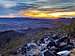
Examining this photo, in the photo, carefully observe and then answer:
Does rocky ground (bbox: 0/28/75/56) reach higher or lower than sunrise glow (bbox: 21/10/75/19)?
lower

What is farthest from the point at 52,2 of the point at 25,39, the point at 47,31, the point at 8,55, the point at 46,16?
the point at 8,55

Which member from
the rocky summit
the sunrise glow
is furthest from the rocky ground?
the sunrise glow

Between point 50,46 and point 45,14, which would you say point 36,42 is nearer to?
point 50,46

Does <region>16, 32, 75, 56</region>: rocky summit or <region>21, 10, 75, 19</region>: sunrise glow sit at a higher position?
<region>21, 10, 75, 19</region>: sunrise glow

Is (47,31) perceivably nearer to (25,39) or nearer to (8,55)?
(25,39)

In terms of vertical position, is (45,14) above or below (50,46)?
above

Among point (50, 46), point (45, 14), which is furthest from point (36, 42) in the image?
point (45, 14)

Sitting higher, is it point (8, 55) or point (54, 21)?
point (54, 21)

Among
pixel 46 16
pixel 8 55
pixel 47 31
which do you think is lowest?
pixel 8 55

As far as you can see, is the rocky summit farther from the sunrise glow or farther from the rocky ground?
the sunrise glow

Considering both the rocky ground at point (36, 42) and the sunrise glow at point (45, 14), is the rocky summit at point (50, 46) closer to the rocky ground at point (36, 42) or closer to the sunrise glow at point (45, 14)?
the rocky ground at point (36, 42)

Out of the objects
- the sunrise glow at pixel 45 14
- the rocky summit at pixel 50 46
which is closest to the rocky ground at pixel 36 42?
the rocky summit at pixel 50 46
